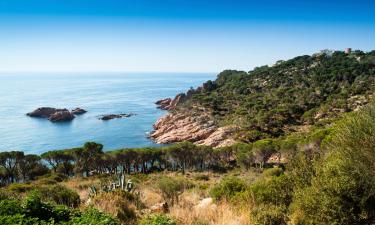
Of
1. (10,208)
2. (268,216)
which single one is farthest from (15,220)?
(268,216)

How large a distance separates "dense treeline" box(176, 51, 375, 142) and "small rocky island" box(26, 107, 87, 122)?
38611mm

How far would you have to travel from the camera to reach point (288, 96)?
8419 centimetres

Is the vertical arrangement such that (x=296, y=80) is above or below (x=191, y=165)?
above

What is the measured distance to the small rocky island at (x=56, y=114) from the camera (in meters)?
103

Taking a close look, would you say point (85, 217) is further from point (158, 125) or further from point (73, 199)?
point (158, 125)

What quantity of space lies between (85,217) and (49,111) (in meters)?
112

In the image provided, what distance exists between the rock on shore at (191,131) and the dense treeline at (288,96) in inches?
117

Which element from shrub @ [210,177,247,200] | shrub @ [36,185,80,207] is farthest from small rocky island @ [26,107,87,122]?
shrub @ [210,177,247,200]

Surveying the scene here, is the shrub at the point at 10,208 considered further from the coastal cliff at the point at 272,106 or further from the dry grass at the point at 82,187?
the coastal cliff at the point at 272,106

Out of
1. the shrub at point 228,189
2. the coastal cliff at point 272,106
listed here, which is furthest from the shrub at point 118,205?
the coastal cliff at point 272,106

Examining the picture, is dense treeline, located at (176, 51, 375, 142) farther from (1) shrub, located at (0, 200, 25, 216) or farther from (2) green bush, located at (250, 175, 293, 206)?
(1) shrub, located at (0, 200, 25, 216)

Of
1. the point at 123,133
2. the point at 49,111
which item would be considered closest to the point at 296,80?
the point at 123,133

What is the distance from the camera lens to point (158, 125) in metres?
86.7

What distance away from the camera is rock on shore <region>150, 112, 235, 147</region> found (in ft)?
213
